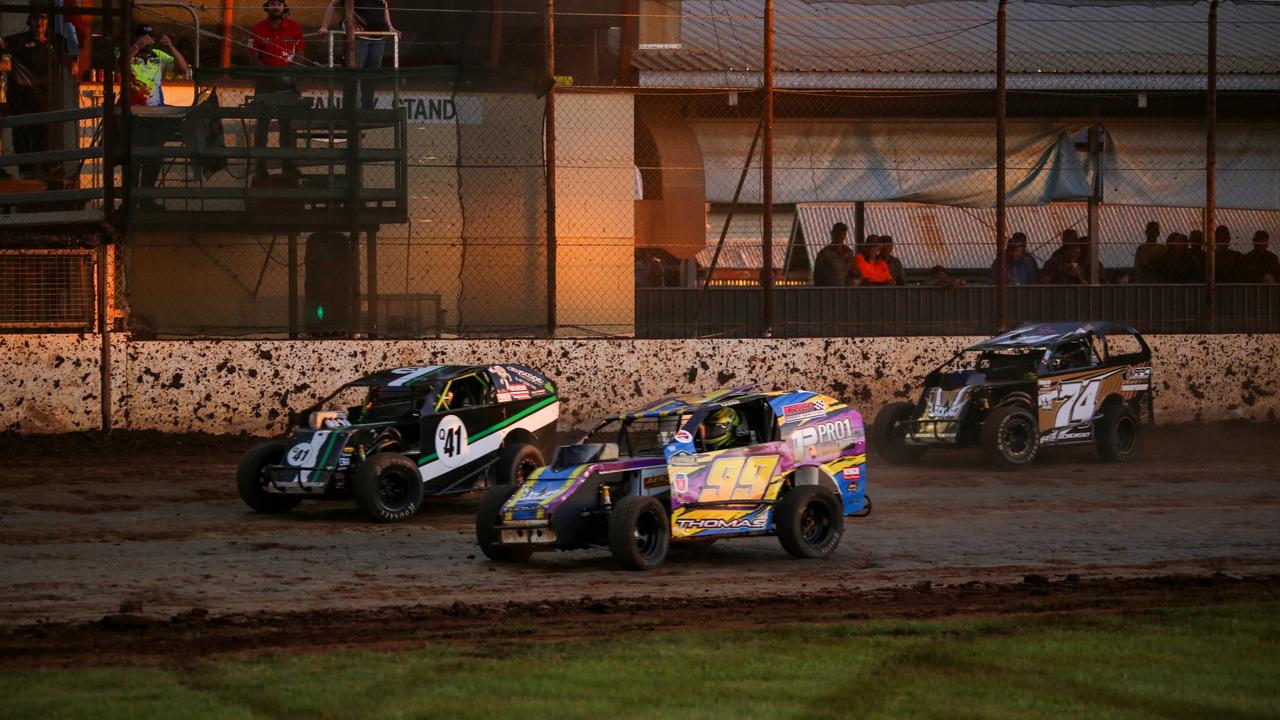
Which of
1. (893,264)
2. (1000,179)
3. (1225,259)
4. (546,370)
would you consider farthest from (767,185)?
(1225,259)

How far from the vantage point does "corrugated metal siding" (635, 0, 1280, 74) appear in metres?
22.4

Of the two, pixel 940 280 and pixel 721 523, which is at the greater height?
pixel 940 280

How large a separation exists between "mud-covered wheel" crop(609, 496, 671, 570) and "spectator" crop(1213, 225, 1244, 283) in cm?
1354

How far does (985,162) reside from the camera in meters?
22.5

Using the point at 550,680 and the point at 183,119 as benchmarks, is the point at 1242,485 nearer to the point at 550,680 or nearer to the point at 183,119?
the point at 550,680

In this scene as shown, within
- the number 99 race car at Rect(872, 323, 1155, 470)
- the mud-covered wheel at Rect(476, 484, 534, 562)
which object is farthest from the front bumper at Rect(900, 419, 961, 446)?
the mud-covered wheel at Rect(476, 484, 534, 562)

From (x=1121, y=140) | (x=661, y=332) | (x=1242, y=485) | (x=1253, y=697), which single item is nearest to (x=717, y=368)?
(x=661, y=332)

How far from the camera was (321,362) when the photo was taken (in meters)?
18.5

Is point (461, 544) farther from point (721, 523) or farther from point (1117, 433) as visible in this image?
point (1117, 433)

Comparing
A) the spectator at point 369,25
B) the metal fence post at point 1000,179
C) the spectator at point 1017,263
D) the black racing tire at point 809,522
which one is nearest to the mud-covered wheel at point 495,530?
the black racing tire at point 809,522

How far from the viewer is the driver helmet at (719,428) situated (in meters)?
11.7

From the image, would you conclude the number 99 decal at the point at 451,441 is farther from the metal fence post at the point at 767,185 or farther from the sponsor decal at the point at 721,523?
the metal fence post at the point at 767,185

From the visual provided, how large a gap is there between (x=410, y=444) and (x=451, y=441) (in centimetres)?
36

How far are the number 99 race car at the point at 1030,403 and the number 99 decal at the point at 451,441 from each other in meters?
5.92
